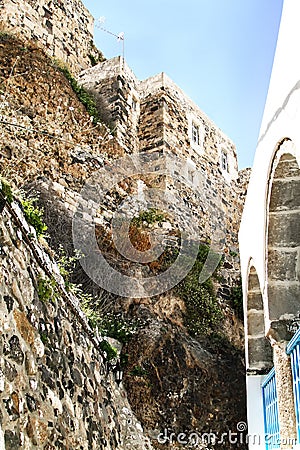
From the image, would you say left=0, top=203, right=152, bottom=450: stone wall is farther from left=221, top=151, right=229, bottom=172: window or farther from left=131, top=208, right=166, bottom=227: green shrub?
left=221, top=151, right=229, bottom=172: window

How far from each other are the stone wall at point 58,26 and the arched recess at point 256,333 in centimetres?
964

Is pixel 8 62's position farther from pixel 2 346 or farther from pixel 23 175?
pixel 2 346

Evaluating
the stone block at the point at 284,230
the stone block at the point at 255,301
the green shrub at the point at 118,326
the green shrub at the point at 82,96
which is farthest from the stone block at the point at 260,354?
the green shrub at the point at 82,96

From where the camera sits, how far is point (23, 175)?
28.0 ft

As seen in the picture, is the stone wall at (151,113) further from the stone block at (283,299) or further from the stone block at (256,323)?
the stone block at (283,299)

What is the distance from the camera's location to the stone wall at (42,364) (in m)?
3.19

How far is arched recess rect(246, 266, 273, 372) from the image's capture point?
5930 mm

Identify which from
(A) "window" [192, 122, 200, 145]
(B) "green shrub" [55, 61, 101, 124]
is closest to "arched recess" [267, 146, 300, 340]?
(B) "green shrub" [55, 61, 101, 124]

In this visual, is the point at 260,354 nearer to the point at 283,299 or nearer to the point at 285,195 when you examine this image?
the point at 283,299

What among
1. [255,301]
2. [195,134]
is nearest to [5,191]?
[255,301]
